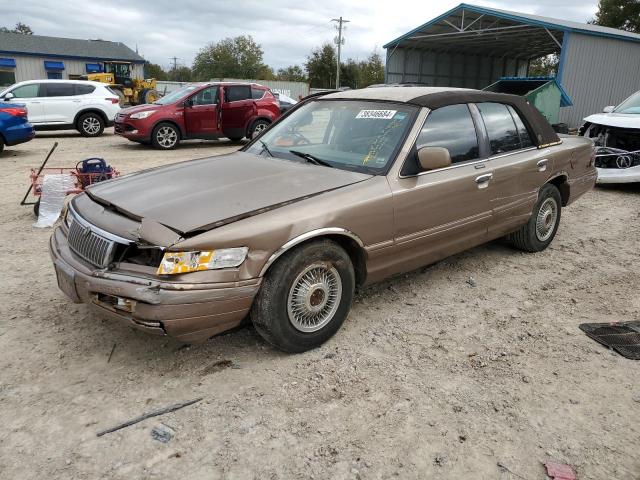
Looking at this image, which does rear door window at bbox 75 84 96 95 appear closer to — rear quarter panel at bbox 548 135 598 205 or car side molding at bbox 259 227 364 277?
rear quarter panel at bbox 548 135 598 205

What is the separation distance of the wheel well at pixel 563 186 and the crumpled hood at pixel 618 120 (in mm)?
3654

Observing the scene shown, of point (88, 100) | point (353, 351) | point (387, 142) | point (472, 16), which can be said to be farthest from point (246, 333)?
point (472, 16)

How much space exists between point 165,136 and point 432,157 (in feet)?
34.1

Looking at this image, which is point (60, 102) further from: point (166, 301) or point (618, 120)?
point (166, 301)

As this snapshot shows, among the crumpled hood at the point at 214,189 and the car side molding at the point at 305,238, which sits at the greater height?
the crumpled hood at the point at 214,189

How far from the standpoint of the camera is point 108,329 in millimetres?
3553

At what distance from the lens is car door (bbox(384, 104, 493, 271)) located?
3617 mm

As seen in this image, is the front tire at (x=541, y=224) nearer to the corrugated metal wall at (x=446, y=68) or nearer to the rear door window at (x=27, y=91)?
the rear door window at (x=27, y=91)

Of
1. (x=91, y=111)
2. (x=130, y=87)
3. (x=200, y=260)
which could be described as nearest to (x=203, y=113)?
(x=91, y=111)

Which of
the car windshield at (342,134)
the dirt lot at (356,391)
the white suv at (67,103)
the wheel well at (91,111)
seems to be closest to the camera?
the dirt lot at (356,391)

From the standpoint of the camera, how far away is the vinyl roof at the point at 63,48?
43469 millimetres

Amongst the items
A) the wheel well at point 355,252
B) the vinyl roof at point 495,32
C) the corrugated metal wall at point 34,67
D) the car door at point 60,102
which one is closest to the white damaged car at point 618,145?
the wheel well at point 355,252

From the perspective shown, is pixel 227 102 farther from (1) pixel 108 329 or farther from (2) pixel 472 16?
(2) pixel 472 16

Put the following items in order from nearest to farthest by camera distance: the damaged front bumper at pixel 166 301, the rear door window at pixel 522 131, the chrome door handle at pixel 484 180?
the damaged front bumper at pixel 166 301
the chrome door handle at pixel 484 180
the rear door window at pixel 522 131
